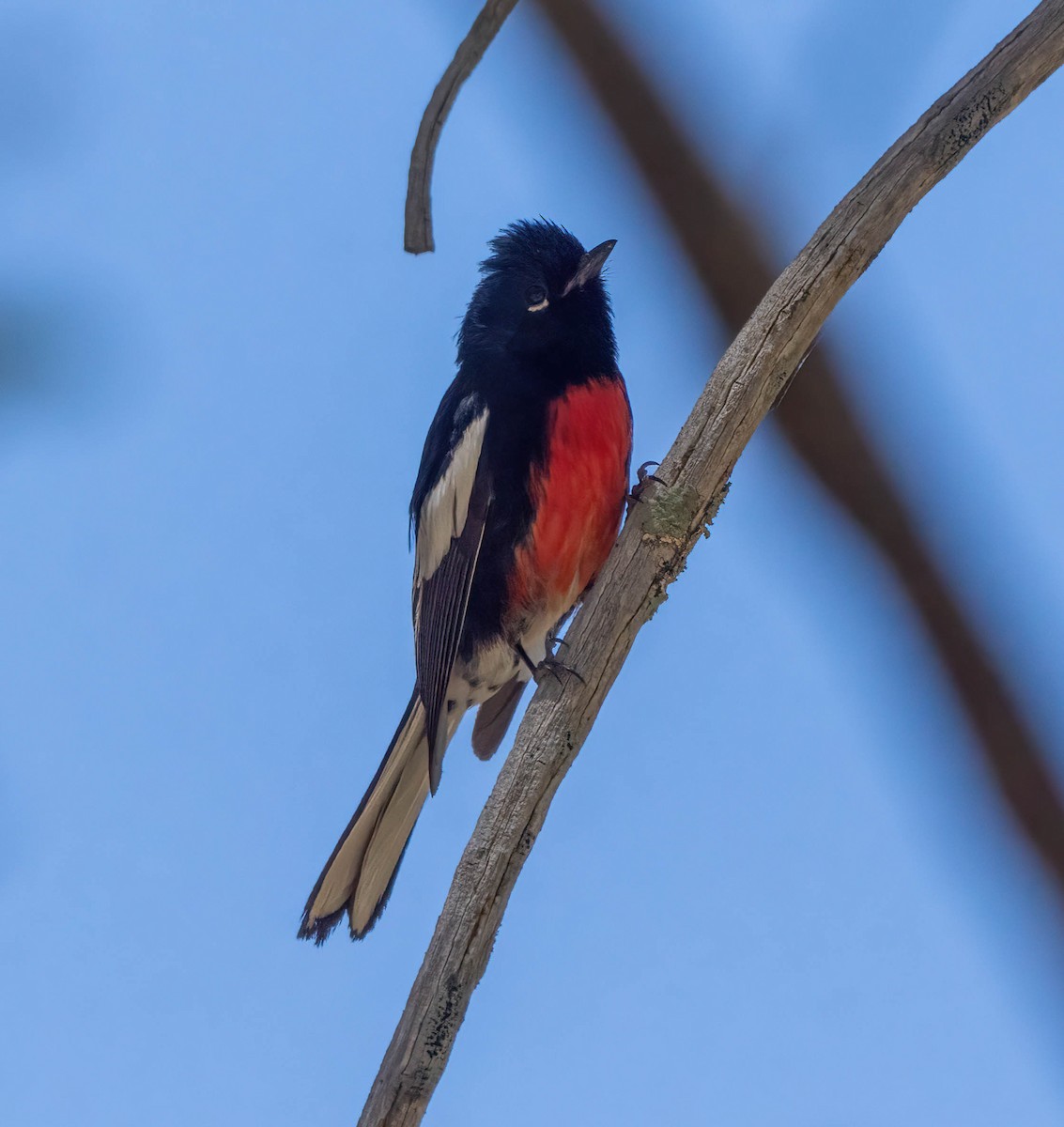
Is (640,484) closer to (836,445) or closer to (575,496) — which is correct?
(575,496)

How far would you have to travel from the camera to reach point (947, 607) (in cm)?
165

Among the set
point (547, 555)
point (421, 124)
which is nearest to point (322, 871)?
point (547, 555)

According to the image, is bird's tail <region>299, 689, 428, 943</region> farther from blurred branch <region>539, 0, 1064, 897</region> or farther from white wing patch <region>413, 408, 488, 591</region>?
blurred branch <region>539, 0, 1064, 897</region>

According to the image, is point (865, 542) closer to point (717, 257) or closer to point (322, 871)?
point (717, 257)

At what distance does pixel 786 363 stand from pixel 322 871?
7.12 feet

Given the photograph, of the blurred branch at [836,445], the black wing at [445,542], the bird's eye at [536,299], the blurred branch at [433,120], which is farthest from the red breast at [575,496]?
the blurred branch at [836,445]

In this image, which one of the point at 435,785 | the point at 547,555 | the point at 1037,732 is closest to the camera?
the point at 1037,732

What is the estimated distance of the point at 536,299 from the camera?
4.29 m

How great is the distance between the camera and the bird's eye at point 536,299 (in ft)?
14.0

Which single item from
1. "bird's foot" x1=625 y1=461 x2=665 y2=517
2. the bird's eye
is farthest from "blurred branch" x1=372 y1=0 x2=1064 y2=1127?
the bird's eye

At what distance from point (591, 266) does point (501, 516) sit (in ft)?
3.18

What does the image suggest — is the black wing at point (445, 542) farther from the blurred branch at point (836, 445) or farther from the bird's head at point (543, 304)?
the blurred branch at point (836, 445)

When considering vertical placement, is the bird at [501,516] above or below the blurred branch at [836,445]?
above

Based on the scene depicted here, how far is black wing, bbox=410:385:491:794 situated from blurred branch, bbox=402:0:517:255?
159cm
